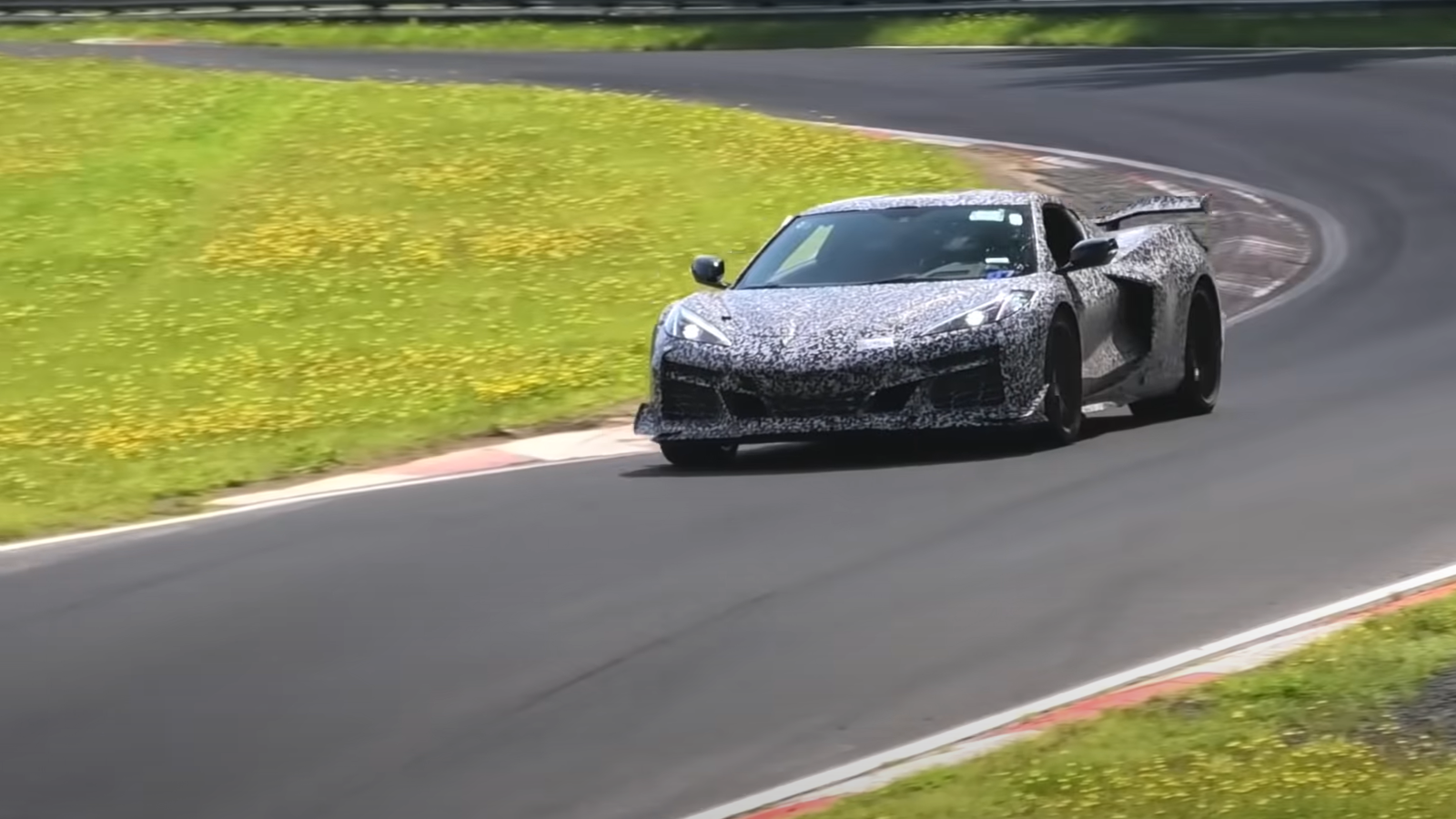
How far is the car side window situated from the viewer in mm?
13492

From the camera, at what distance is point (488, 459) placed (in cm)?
1420

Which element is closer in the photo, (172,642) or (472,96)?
(172,642)

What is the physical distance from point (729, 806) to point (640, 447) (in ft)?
25.0

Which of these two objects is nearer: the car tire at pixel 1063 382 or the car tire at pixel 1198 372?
the car tire at pixel 1063 382

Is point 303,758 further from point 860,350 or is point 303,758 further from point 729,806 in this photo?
point 860,350

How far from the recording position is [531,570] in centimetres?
1004

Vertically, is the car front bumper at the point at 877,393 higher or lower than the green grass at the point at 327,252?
higher

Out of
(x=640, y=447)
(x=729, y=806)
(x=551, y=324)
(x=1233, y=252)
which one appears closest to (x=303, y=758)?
(x=729, y=806)

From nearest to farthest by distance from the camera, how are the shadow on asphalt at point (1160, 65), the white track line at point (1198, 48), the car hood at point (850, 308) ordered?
1. the car hood at point (850, 308)
2. the shadow on asphalt at point (1160, 65)
3. the white track line at point (1198, 48)

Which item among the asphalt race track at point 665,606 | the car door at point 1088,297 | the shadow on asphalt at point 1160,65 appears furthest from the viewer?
the shadow on asphalt at point 1160,65

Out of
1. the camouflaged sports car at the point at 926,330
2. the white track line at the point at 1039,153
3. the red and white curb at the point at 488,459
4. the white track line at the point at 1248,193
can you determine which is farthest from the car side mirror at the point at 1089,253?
the white track line at the point at 1248,193

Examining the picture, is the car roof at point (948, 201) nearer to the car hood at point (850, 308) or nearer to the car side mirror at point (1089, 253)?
the car side mirror at point (1089, 253)

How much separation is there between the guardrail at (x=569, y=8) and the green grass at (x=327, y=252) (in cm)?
974

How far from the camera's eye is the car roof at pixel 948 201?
13609mm
